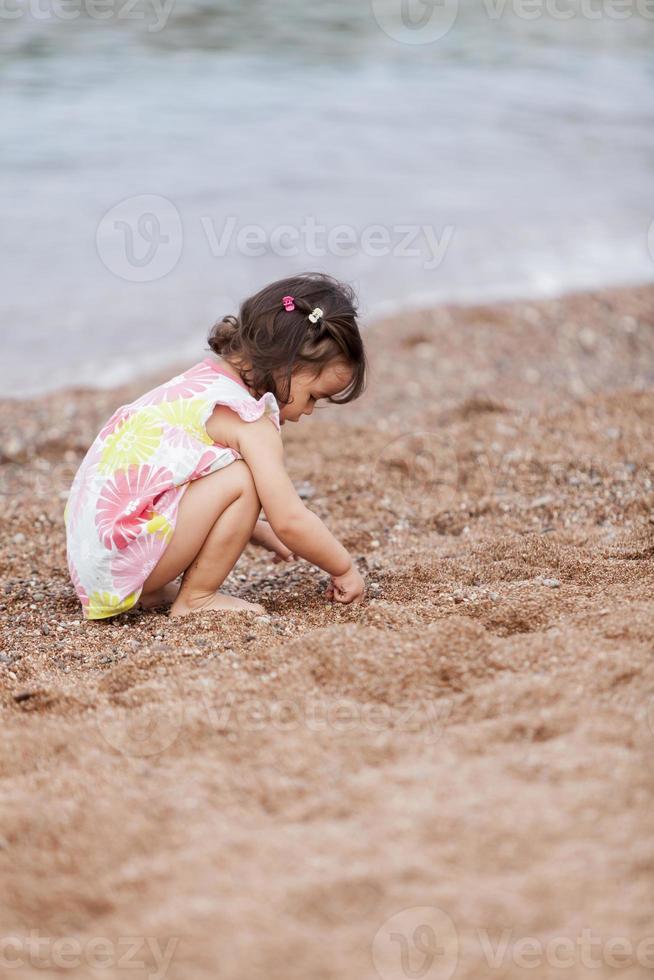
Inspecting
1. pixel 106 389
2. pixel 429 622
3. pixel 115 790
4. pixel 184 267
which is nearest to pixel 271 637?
pixel 429 622

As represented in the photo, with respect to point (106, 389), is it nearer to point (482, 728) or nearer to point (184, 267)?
point (184, 267)

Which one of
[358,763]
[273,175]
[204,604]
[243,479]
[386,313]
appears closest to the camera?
[358,763]

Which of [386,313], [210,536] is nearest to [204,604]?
[210,536]

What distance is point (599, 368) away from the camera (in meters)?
5.62

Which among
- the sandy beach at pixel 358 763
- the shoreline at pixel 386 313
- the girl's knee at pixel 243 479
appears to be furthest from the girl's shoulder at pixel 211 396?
the shoreline at pixel 386 313

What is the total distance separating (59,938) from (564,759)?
33.5 inches

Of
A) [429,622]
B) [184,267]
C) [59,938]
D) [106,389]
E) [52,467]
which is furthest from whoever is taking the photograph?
[184,267]

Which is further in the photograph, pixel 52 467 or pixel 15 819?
pixel 52 467

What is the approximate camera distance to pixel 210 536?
261 centimetres

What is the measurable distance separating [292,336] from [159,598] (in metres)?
0.87

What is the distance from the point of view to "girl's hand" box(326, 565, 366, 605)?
2660 millimetres

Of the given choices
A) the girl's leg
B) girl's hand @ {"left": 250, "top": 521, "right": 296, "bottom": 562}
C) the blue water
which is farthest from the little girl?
the blue water

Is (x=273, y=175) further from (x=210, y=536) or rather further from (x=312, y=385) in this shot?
(x=210, y=536)

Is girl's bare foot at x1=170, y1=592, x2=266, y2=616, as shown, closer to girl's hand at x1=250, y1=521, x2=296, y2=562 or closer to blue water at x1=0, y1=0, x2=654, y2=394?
girl's hand at x1=250, y1=521, x2=296, y2=562
